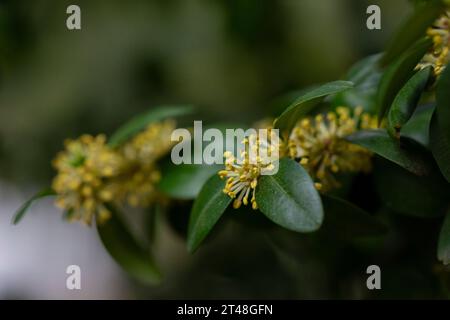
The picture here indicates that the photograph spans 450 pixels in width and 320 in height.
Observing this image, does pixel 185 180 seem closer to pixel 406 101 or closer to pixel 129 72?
pixel 406 101

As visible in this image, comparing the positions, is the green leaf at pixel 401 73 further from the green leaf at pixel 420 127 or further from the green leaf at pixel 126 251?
the green leaf at pixel 126 251

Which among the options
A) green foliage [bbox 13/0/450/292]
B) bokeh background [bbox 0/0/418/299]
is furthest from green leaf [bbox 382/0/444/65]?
bokeh background [bbox 0/0/418/299]

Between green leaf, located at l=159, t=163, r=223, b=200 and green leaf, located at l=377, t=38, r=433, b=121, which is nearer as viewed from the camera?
green leaf, located at l=377, t=38, r=433, b=121

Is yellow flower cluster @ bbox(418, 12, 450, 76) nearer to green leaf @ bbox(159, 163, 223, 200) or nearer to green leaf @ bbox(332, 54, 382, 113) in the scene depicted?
green leaf @ bbox(332, 54, 382, 113)

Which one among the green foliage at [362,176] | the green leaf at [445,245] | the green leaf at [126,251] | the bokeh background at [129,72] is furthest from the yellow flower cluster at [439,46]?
the bokeh background at [129,72]

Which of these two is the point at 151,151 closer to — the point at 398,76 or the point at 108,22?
the point at 398,76
